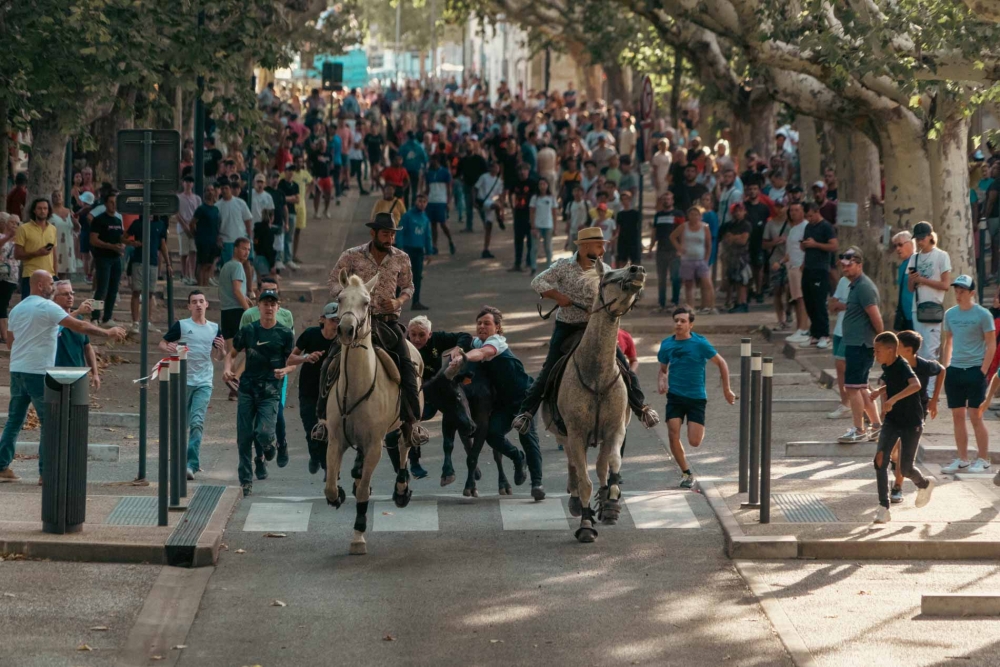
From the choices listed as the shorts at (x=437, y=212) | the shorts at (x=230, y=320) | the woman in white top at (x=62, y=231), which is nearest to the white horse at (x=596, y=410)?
the shorts at (x=230, y=320)

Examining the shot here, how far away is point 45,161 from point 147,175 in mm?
11506

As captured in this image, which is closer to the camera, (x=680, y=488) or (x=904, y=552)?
(x=904, y=552)

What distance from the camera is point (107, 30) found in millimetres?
21922

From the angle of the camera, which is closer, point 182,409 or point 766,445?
point 766,445

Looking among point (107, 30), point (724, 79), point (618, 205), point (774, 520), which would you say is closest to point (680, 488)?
point (774, 520)

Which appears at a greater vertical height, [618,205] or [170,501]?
[618,205]

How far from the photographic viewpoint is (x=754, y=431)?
14.1 m

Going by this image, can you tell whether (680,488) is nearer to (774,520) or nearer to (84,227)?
(774,520)

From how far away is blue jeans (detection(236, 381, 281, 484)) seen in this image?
15375mm

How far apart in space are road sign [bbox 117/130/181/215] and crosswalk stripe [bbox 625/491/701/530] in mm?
5070

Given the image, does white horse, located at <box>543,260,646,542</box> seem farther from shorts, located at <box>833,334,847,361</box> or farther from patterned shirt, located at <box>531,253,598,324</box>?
shorts, located at <box>833,334,847,361</box>

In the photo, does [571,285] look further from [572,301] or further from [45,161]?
[45,161]

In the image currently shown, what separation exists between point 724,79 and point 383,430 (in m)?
21.6

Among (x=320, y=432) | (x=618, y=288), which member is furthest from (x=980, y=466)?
(x=320, y=432)
